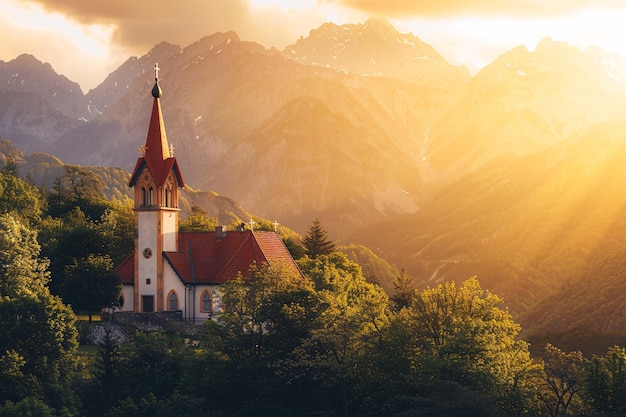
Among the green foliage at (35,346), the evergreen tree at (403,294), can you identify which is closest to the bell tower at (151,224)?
the green foliage at (35,346)

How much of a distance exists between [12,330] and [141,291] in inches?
925

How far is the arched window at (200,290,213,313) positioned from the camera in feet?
294

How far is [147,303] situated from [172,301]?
2654 millimetres

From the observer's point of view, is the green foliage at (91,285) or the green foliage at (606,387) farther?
the green foliage at (91,285)

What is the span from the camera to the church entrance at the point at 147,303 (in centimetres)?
9125

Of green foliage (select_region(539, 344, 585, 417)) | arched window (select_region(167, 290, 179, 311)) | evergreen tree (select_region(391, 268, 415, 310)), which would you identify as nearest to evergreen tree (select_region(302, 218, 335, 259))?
evergreen tree (select_region(391, 268, 415, 310))

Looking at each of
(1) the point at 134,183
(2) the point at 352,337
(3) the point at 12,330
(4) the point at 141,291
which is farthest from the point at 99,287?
(2) the point at 352,337

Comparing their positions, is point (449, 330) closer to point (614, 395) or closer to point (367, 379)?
point (367, 379)

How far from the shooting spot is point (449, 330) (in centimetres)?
6612

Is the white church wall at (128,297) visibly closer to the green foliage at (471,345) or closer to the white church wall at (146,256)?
the white church wall at (146,256)

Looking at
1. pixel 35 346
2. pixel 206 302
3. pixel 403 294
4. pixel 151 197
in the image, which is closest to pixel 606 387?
pixel 35 346

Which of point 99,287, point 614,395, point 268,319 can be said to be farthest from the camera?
point 99,287

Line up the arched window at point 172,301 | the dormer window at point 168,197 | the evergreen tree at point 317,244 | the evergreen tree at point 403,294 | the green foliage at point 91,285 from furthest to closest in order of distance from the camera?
the evergreen tree at point 317,244
the evergreen tree at point 403,294
the dormer window at point 168,197
the arched window at point 172,301
the green foliage at point 91,285

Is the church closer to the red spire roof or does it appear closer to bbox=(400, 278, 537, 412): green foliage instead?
the red spire roof
